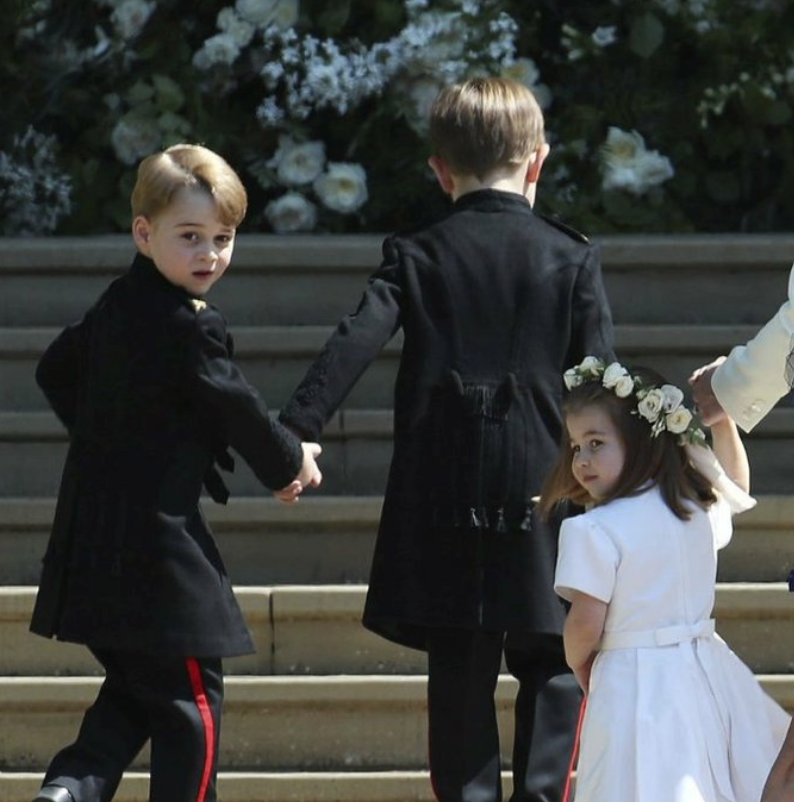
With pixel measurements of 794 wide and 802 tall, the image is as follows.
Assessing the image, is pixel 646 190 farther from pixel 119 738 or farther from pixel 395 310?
pixel 119 738

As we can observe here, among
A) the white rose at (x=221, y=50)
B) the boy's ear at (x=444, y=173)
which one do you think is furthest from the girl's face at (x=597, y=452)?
the white rose at (x=221, y=50)

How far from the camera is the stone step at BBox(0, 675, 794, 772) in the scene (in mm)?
5336

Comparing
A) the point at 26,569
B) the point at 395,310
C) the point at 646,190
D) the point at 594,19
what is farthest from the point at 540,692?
the point at 594,19

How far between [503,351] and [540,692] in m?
0.71

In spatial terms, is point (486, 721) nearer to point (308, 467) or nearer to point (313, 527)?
point (308, 467)

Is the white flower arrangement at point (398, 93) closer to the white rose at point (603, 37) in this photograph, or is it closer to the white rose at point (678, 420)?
the white rose at point (603, 37)

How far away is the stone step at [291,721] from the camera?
5.34 metres

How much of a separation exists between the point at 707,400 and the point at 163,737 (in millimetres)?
1293

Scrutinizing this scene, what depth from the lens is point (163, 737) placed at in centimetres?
457

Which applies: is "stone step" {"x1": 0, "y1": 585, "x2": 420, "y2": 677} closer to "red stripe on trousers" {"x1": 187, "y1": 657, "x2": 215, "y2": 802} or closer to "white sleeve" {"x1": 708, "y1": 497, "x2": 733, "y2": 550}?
"red stripe on trousers" {"x1": 187, "y1": 657, "x2": 215, "y2": 802}

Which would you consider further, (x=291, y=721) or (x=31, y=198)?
(x=31, y=198)

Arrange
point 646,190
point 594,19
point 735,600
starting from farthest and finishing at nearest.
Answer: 1. point 594,19
2. point 646,190
3. point 735,600

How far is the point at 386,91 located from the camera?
22.7 ft

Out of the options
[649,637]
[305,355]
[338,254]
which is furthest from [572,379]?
[338,254]
